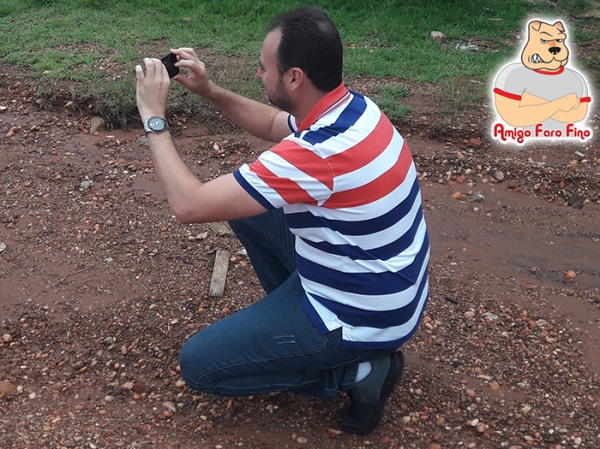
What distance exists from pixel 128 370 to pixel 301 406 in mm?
817

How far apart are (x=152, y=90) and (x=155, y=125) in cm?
17

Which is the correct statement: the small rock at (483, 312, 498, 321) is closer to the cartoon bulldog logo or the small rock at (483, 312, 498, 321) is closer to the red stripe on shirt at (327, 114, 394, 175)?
the red stripe on shirt at (327, 114, 394, 175)

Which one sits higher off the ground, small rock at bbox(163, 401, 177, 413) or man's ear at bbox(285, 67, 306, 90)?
man's ear at bbox(285, 67, 306, 90)

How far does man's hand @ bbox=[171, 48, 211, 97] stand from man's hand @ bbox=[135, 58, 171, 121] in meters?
0.23

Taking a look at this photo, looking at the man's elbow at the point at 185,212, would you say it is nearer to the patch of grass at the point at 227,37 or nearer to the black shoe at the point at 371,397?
the black shoe at the point at 371,397

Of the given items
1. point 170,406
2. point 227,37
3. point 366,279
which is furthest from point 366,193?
point 227,37

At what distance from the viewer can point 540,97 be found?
219 inches

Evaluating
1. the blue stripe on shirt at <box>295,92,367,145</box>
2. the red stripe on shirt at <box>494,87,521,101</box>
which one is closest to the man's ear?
the blue stripe on shirt at <box>295,92,367,145</box>

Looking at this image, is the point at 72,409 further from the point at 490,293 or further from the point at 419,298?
the point at 490,293

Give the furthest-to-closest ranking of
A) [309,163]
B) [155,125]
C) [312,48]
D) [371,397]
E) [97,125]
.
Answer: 1. [97,125]
2. [371,397]
3. [155,125]
4. [312,48]
5. [309,163]

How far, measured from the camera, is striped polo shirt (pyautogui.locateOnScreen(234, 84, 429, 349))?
205 centimetres

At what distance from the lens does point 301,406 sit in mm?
2756

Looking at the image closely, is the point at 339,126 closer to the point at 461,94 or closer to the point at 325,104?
the point at 325,104

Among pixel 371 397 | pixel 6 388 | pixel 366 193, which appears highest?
pixel 366 193
